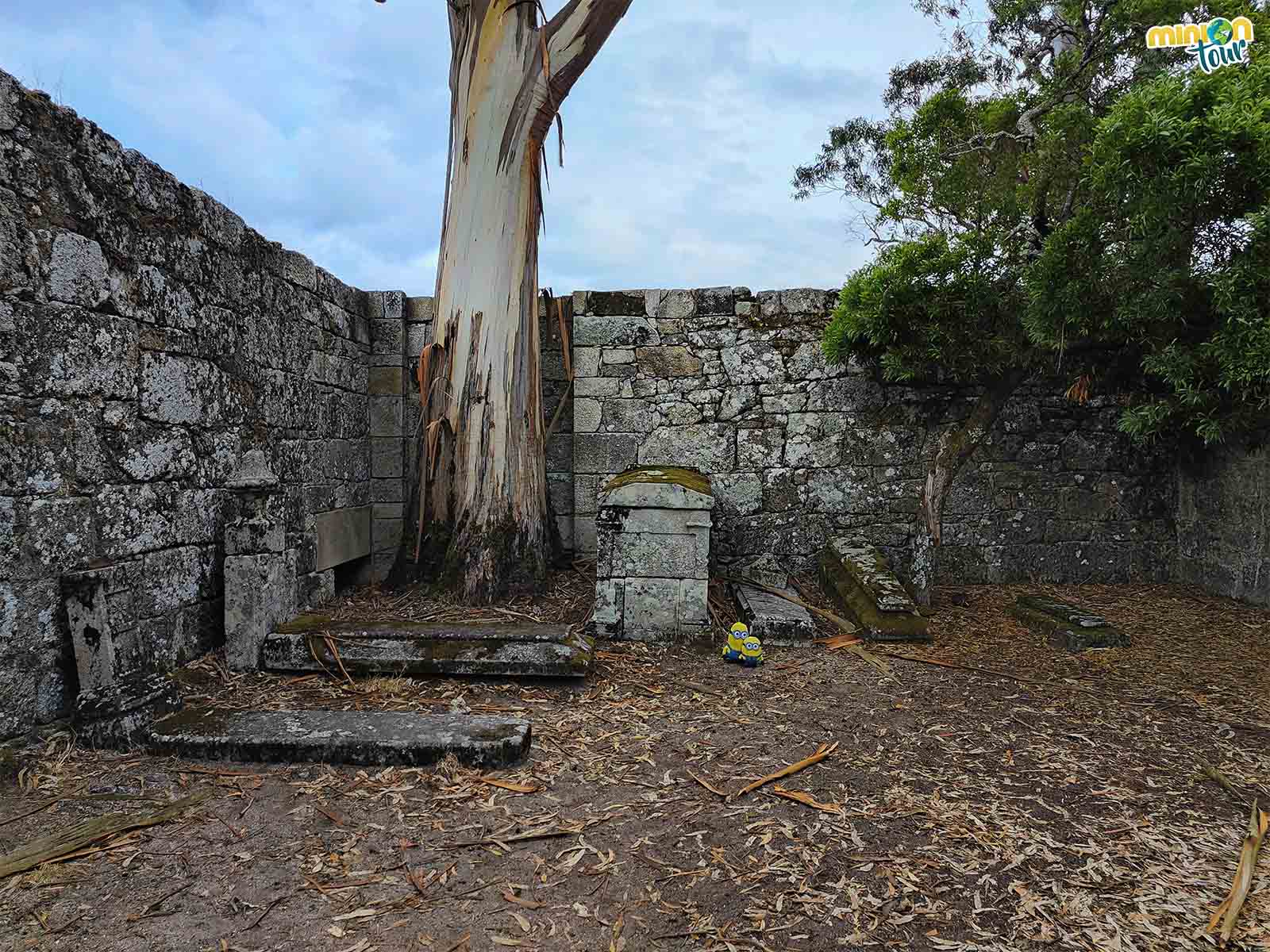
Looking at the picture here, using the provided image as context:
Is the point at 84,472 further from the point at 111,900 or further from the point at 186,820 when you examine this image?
the point at 111,900

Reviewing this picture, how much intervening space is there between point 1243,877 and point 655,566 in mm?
3135

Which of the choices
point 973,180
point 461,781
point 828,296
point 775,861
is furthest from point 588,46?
point 775,861

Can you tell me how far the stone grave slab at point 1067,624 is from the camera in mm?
4806

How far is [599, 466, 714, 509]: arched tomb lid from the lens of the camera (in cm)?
481

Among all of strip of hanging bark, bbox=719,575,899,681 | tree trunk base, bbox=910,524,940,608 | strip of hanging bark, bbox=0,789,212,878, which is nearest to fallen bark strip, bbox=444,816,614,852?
strip of hanging bark, bbox=0,789,212,878

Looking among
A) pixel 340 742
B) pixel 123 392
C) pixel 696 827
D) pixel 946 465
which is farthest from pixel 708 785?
pixel 946 465

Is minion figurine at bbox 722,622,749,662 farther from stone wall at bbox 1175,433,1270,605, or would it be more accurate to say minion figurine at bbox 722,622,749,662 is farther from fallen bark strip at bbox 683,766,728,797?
stone wall at bbox 1175,433,1270,605

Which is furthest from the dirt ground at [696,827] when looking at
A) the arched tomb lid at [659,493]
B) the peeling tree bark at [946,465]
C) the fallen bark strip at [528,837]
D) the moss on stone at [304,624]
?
the peeling tree bark at [946,465]

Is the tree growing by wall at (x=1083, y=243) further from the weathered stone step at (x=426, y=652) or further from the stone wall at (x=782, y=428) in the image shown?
the weathered stone step at (x=426, y=652)

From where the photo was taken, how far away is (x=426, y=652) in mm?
4047

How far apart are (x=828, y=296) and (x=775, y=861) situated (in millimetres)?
4768

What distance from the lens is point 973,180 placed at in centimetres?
647

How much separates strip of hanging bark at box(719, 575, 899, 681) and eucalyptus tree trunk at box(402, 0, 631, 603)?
1.65 m

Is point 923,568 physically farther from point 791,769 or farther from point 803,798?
point 803,798
